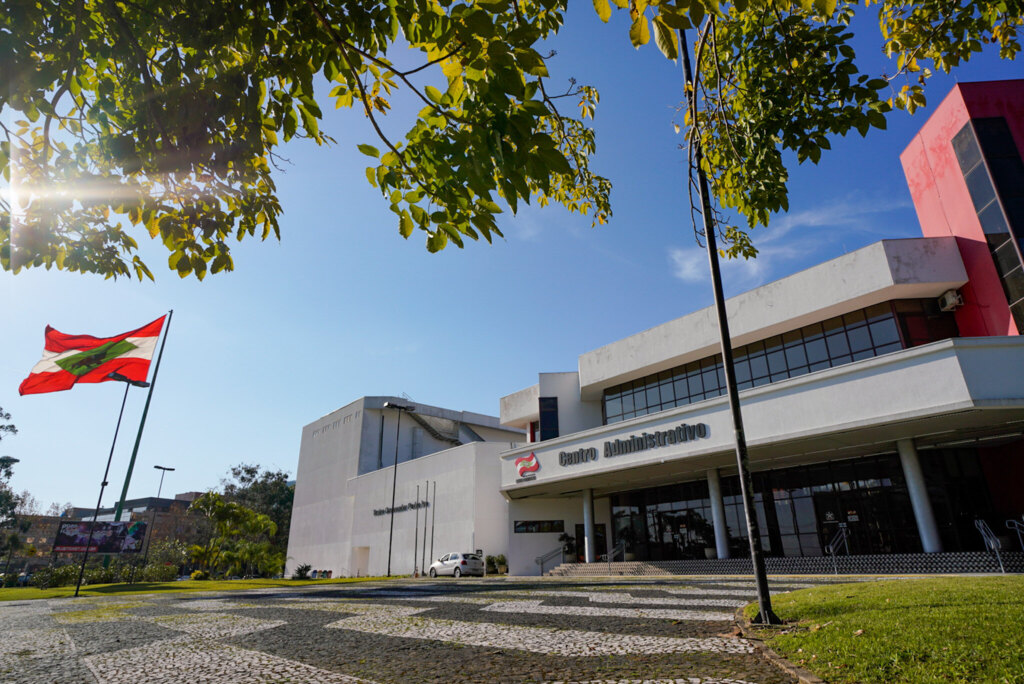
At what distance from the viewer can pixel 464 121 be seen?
2.94 m

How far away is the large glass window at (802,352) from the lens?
1853 centimetres

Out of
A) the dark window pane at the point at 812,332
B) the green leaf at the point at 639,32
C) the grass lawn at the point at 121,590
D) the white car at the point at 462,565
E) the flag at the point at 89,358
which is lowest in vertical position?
the grass lawn at the point at 121,590

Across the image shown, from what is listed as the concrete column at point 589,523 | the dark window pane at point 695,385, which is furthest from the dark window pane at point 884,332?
the concrete column at point 589,523

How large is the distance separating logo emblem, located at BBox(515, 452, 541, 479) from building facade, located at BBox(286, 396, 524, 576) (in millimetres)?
4712

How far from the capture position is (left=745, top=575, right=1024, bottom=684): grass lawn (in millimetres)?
3148

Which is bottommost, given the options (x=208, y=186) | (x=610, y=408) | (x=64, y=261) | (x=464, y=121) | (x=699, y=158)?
(x=464, y=121)

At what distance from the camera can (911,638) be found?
3924 millimetres

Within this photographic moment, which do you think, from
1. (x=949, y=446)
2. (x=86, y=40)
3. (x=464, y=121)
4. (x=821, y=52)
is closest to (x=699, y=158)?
(x=821, y=52)

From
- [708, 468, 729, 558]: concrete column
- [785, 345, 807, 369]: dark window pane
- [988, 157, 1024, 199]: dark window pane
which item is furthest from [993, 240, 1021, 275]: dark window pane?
[708, 468, 729, 558]: concrete column

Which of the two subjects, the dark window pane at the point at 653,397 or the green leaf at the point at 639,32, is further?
the dark window pane at the point at 653,397

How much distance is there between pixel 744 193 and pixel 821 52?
5.08 ft

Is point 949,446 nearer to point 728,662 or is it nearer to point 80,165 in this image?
point 728,662

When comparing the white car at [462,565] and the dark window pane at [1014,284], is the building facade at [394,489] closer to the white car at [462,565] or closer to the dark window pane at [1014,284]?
the white car at [462,565]

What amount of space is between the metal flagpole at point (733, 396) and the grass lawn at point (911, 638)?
1.23 ft
